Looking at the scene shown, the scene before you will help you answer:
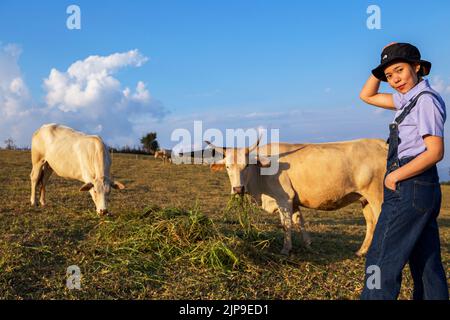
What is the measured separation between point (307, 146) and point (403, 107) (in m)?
4.25

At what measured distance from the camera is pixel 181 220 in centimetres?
688

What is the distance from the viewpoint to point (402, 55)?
11.9 feet

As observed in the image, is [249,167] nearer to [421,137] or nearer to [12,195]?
[421,137]

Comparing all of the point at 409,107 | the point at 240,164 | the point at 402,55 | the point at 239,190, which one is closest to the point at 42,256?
the point at 239,190

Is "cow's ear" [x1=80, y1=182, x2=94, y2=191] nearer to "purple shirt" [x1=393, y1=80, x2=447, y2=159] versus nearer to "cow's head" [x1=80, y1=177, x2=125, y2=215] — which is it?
"cow's head" [x1=80, y1=177, x2=125, y2=215]

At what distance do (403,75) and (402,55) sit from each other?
164 mm

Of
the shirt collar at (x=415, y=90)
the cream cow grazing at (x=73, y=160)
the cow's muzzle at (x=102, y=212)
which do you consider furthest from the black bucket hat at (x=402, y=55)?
the cream cow grazing at (x=73, y=160)

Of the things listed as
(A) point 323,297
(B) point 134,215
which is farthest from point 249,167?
(A) point 323,297

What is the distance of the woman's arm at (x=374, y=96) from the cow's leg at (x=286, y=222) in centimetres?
318

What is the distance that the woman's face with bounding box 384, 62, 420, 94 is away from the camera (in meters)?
3.68

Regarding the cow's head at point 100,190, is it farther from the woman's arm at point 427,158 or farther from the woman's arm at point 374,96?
the woman's arm at point 427,158

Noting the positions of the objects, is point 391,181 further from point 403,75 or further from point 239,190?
point 239,190

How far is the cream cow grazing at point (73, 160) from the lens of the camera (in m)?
9.91
